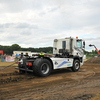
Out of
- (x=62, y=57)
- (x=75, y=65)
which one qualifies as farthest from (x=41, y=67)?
(x=75, y=65)

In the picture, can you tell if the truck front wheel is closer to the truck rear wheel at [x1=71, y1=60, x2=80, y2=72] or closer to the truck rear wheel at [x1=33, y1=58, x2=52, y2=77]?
the truck rear wheel at [x1=71, y1=60, x2=80, y2=72]

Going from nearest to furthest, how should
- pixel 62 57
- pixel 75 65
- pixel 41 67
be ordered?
pixel 41 67, pixel 62 57, pixel 75 65

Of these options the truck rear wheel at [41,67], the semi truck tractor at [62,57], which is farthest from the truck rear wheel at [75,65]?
the truck rear wheel at [41,67]

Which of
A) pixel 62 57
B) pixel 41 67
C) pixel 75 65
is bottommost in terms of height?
pixel 75 65

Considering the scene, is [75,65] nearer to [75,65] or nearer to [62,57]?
[75,65]

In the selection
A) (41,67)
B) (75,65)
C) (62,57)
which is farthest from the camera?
(75,65)

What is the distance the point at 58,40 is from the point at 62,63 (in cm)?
255

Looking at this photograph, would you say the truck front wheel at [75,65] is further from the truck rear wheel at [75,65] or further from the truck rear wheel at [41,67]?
the truck rear wheel at [41,67]

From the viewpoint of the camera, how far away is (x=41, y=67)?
265 inches

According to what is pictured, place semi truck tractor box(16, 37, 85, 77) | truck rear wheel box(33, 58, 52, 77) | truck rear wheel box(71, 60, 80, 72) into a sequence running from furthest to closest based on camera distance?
truck rear wheel box(71, 60, 80, 72)
semi truck tractor box(16, 37, 85, 77)
truck rear wheel box(33, 58, 52, 77)

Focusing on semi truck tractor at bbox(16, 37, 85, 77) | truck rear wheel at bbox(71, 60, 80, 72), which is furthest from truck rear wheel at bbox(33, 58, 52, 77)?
truck rear wheel at bbox(71, 60, 80, 72)

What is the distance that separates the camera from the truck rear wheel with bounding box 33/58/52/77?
6.57m

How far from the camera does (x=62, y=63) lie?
8.19m

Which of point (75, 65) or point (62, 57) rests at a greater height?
point (62, 57)
